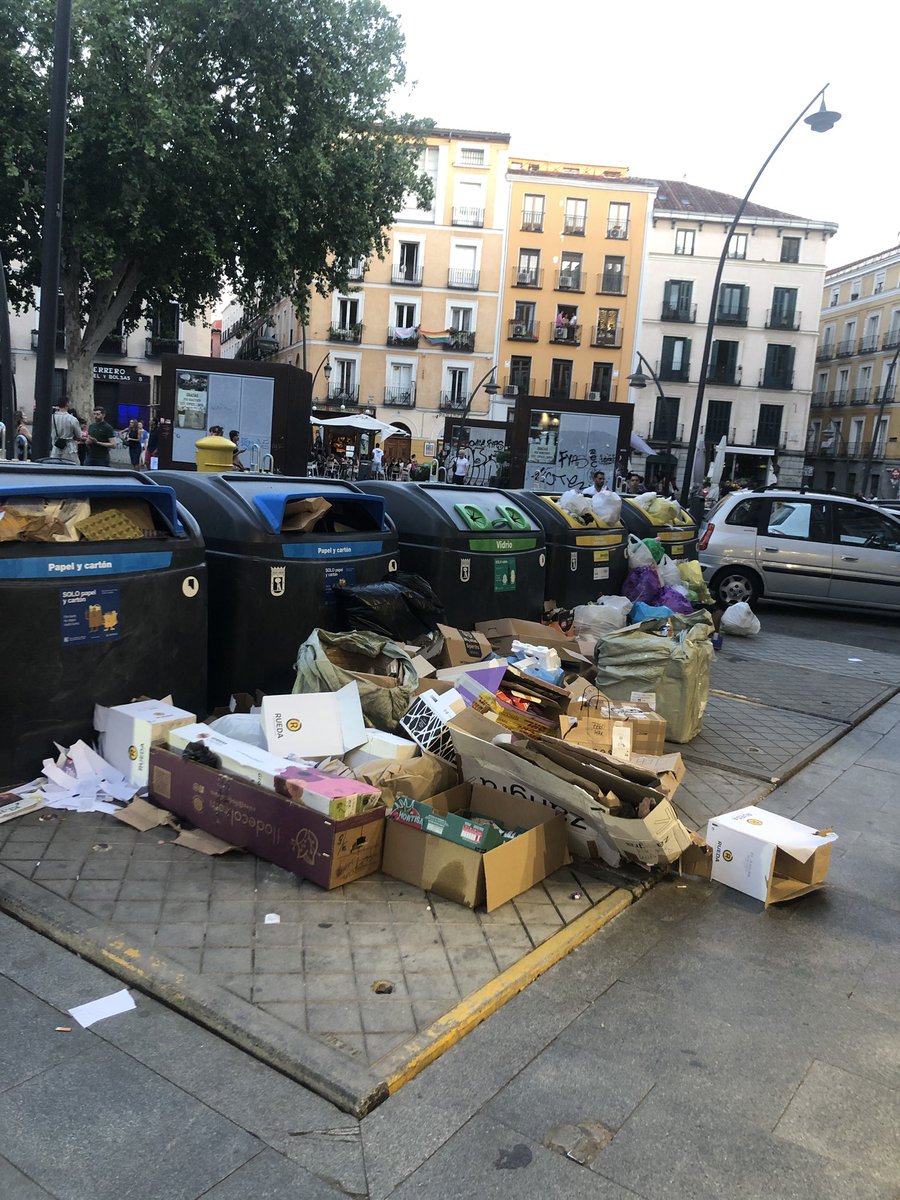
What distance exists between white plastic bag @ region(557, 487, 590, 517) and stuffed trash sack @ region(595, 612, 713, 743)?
252cm

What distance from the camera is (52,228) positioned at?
7465 mm

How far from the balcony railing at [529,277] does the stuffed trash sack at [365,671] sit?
41.1 metres

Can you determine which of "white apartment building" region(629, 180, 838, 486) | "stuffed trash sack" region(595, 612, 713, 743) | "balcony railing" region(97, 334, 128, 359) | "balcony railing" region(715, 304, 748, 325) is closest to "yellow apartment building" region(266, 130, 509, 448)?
"white apartment building" region(629, 180, 838, 486)

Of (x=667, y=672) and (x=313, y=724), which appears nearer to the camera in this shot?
(x=313, y=724)

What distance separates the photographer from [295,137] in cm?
1827

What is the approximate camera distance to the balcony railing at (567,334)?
141ft

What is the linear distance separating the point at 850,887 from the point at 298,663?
2773 mm

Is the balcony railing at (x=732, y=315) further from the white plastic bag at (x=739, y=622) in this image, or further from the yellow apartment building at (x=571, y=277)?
the white plastic bag at (x=739, y=622)

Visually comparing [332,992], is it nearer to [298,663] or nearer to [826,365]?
[298,663]

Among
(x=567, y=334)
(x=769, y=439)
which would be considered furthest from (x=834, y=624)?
(x=769, y=439)

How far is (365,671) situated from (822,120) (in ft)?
47.1

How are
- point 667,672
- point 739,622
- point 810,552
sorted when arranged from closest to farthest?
point 667,672
point 739,622
point 810,552

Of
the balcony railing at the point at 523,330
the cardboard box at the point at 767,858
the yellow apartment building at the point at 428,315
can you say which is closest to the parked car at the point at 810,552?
the cardboard box at the point at 767,858

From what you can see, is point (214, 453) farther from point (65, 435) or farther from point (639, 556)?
point (65, 435)
